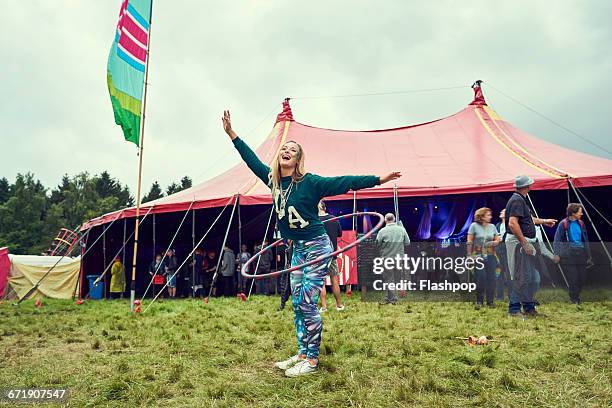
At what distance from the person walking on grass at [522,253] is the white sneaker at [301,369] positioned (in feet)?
11.9

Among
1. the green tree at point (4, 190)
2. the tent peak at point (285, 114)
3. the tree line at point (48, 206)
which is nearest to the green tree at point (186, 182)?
the tree line at point (48, 206)

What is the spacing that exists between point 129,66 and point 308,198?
6010 mm

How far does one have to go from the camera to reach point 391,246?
26.2 ft

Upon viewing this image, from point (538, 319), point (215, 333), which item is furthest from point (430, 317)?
point (215, 333)

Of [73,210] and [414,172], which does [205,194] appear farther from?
[73,210]

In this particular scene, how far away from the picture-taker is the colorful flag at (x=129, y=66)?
25.9ft

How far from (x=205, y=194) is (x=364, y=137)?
5824mm

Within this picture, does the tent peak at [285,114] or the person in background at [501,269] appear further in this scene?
the tent peak at [285,114]

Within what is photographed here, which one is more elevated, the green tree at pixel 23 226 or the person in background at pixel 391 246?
the green tree at pixel 23 226

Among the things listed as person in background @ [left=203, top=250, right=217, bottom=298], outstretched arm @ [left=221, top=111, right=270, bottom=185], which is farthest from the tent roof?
outstretched arm @ [left=221, top=111, right=270, bottom=185]

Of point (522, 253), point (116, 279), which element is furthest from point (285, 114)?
point (522, 253)

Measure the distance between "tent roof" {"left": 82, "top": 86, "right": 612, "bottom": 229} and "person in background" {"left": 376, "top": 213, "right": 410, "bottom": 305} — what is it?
234cm

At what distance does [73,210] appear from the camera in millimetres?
56938

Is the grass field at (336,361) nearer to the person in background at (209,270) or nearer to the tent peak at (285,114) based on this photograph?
the person in background at (209,270)
